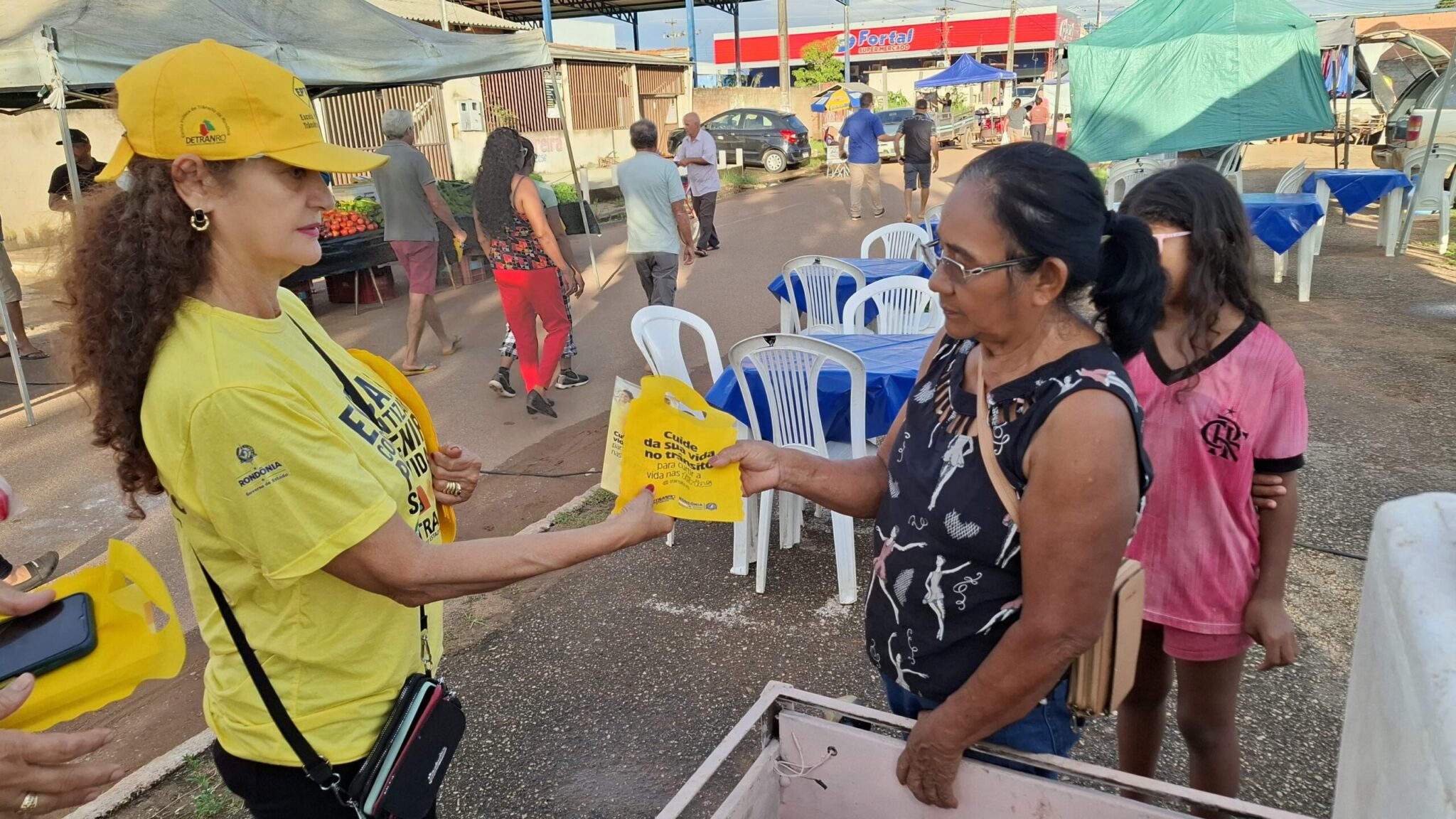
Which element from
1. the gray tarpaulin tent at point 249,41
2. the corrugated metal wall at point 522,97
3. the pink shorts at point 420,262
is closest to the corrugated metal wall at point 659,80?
the corrugated metal wall at point 522,97

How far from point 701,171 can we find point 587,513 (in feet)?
26.2

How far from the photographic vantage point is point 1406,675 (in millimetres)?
763

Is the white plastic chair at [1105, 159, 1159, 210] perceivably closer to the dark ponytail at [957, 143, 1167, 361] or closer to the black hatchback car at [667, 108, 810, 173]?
the dark ponytail at [957, 143, 1167, 361]

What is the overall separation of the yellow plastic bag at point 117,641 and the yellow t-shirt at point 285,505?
0.23 feet

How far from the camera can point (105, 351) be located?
1.33 m

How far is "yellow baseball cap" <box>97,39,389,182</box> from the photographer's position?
52.4 inches

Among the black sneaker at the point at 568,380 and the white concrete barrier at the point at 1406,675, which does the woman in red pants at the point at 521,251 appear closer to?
the black sneaker at the point at 568,380

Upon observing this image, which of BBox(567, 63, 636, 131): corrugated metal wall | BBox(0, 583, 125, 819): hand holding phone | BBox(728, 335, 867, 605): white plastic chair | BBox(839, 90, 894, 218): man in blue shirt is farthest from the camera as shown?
Answer: BBox(567, 63, 636, 131): corrugated metal wall

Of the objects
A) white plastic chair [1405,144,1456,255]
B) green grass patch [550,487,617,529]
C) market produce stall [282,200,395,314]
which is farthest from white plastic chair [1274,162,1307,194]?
market produce stall [282,200,395,314]

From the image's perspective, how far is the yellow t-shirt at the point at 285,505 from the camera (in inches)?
50.6

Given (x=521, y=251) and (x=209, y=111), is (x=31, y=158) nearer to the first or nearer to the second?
(x=521, y=251)

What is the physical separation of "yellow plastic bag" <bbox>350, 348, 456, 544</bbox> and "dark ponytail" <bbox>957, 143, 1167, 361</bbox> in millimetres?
1203

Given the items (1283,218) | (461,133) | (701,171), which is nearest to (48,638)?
(1283,218)

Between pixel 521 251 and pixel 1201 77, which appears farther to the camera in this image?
pixel 1201 77
